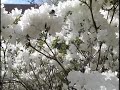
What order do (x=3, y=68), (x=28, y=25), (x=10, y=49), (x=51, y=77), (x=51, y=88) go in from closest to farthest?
1. (x=28, y=25)
2. (x=51, y=88)
3. (x=51, y=77)
4. (x=3, y=68)
5. (x=10, y=49)

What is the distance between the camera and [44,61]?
20.0 feet

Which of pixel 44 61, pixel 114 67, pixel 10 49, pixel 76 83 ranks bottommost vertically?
pixel 76 83

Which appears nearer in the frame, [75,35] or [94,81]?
[94,81]

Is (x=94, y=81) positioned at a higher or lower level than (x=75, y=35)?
lower

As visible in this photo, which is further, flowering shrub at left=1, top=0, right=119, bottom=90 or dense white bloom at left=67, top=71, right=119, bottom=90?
flowering shrub at left=1, top=0, right=119, bottom=90

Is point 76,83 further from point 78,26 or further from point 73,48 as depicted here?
point 73,48

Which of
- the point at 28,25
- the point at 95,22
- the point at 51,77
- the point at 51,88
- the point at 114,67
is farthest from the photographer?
the point at 51,77

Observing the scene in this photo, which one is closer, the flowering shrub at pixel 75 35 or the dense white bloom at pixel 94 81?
the dense white bloom at pixel 94 81

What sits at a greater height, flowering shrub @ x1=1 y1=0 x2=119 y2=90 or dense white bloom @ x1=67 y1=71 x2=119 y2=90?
flowering shrub @ x1=1 y1=0 x2=119 y2=90

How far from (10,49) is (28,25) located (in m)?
2.99

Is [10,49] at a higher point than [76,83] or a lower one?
higher

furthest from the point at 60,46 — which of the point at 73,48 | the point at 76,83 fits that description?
the point at 76,83

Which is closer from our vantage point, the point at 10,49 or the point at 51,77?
the point at 51,77

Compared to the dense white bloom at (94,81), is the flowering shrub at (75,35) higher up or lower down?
Answer: higher up
